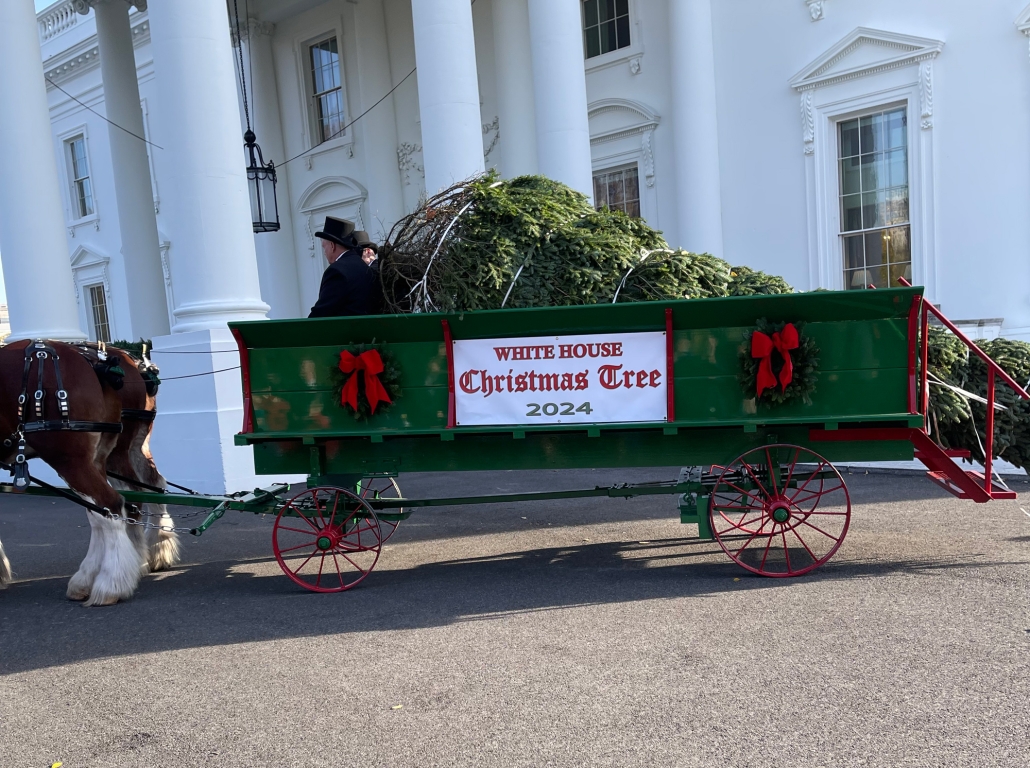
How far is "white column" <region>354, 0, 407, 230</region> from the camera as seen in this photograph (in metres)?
14.7

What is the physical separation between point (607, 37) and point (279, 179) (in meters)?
7.12

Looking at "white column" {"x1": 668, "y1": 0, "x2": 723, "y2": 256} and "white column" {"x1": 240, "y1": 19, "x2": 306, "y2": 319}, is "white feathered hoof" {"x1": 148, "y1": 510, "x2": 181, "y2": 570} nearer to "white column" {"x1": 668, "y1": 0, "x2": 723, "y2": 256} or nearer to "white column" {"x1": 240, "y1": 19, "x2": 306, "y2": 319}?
"white column" {"x1": 668, "y1": 0, "x2": 723, "y2": 256}

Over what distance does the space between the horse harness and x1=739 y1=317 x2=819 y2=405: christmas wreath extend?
12.7ft

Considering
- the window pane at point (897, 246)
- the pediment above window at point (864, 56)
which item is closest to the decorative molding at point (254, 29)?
the pediment above window at point (864, 56)

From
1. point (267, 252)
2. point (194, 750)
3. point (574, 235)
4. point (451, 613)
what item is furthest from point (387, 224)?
point (194, 750)

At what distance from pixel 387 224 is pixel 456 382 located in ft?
34.2

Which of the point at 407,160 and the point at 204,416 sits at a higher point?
the point at 407,160

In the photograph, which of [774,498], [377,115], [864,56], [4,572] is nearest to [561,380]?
[774,498]

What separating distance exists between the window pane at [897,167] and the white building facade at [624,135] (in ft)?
0.12

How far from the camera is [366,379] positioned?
15.8 feet

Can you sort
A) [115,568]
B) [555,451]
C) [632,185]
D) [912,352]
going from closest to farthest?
1. [912,352]
2. [555,451]
3. [115,568]
4. [632,185]

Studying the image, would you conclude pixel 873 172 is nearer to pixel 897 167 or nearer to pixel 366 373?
pixel 897 167

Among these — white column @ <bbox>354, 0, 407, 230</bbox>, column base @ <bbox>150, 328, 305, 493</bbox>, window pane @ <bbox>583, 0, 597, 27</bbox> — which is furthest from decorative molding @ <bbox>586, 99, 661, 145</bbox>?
column base @ <bbox>150, 328, 305, 493</bbox>

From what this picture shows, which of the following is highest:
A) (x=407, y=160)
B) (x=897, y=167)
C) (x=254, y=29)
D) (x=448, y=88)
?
(x=254, y=29)
